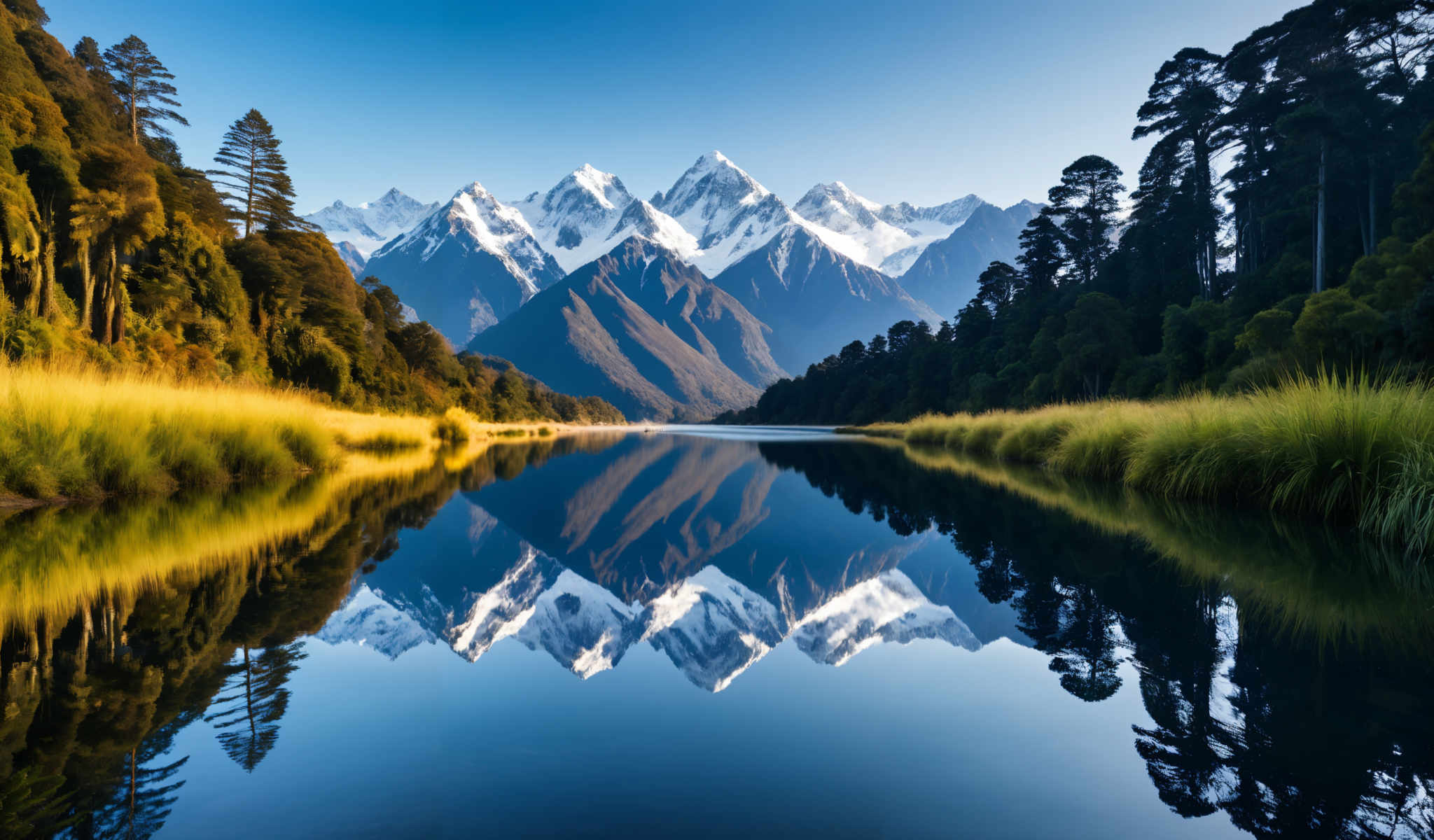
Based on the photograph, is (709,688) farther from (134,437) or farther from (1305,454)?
(134,437)

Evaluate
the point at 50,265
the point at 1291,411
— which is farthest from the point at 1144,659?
the point at 50,265

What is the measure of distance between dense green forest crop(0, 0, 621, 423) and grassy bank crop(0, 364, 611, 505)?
2589mm

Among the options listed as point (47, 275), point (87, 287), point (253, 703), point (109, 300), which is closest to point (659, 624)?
point (253, 703)

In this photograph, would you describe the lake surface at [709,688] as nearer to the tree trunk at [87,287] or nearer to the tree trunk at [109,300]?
the tree trunk at [87,287]

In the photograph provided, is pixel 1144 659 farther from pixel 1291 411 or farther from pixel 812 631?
pixel 1291 411

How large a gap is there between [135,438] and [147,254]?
20.6 meters

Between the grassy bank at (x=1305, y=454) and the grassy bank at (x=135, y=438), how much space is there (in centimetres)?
1142

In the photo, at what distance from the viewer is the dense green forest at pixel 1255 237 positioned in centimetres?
1786

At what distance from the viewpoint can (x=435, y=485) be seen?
10.6 meters

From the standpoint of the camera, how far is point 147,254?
22.5 m

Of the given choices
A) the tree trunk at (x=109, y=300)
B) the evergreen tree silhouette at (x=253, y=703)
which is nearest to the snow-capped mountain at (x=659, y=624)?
the evergreen tree silhouette at (x=253, y=703)

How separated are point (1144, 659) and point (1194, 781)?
40.0 inches

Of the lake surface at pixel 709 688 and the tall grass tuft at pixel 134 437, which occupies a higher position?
the tall grass tuft at pixel 134 437

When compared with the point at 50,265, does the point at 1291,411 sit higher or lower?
lower
